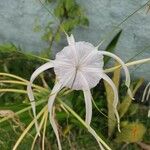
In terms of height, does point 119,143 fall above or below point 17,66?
below

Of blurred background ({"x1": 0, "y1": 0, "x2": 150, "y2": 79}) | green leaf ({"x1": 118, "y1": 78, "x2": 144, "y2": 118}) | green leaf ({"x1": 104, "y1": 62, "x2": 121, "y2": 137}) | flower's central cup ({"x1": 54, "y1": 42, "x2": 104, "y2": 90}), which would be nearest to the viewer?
flower's central cup ({"x1": 54, "y1": 42, "x2": 104, "y2": 90})

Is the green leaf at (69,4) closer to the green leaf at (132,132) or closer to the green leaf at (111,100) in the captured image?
the green leaf at (111,100)

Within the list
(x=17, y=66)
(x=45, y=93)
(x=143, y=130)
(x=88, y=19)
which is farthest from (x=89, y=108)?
(x=17, y=66)

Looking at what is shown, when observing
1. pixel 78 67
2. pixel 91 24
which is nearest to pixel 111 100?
pixel 91 24

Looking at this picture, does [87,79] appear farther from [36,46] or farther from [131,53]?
[36,46]

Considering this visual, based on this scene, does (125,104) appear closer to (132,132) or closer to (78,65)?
(132,132)

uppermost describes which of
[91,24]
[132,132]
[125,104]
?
[91,24]

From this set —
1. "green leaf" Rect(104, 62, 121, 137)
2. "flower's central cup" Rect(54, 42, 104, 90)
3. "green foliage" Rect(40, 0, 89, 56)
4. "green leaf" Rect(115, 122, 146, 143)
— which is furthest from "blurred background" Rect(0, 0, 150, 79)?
"flower's central cup" Rect(54, 42, 104, 90)

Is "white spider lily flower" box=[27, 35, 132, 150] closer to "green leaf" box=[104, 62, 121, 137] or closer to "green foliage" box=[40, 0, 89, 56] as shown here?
"green leaf" box=[104, 62, 121, 137]

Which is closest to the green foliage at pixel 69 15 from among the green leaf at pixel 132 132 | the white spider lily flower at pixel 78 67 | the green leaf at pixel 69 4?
A: the green leaf at pixel 69 4
